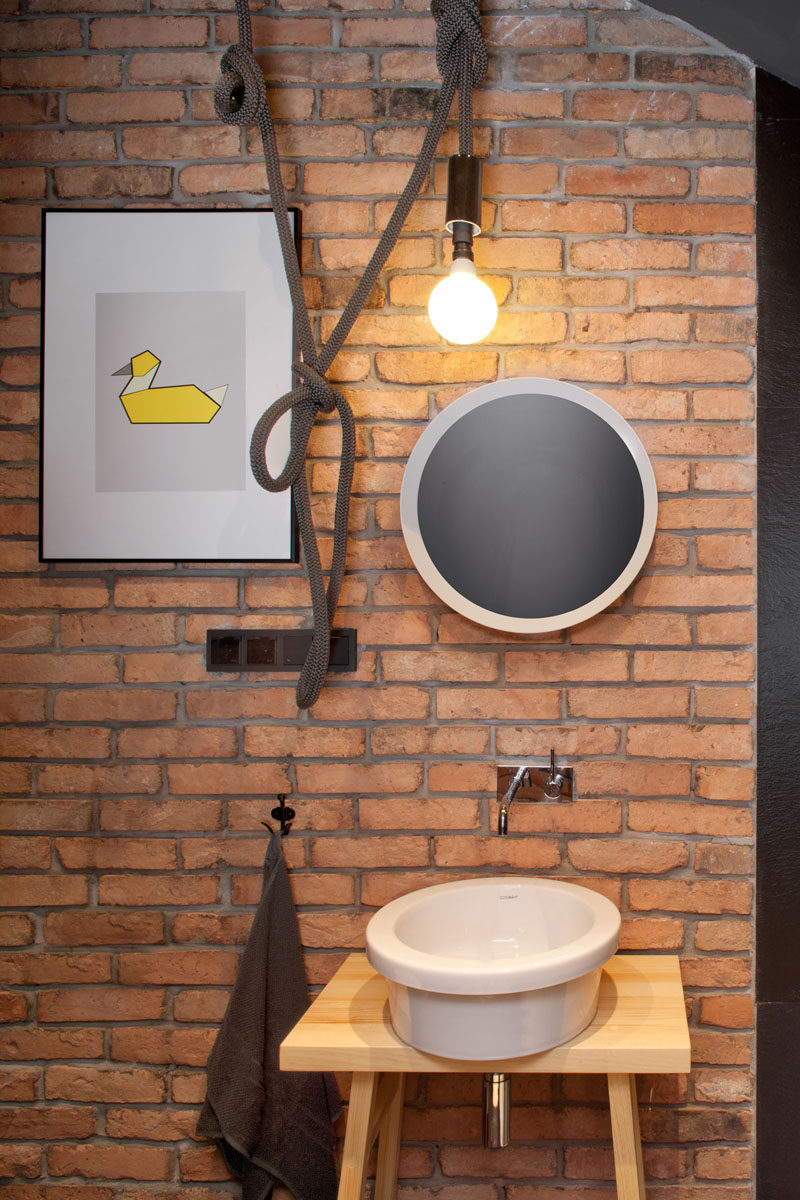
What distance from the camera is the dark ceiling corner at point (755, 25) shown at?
1347 millimetres

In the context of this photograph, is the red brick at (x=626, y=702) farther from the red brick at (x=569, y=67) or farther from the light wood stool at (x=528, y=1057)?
the red brick at (x=569, y=67)

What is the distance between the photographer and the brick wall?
1.44m

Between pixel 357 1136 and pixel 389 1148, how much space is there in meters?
0.27

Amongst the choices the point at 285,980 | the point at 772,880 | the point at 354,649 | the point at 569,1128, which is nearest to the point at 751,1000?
the point at 772,880

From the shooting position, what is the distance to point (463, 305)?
1.27m

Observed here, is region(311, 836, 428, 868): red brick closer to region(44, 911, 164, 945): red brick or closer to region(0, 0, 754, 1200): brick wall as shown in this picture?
region(0, 0, 754, 1200): brick wall

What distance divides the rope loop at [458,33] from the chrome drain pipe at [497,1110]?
1654 millimetres

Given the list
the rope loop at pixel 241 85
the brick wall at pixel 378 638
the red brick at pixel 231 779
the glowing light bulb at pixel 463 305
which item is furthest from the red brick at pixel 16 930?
the rope loop at pixel 241 85

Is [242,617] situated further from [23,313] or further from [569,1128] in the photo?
[569,1128]

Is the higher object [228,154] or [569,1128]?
[228,154]

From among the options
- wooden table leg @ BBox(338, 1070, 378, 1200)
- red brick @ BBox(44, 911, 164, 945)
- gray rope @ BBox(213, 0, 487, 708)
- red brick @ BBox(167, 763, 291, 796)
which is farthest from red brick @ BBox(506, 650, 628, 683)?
red brick @ BBox(44, 911, 164, 945)

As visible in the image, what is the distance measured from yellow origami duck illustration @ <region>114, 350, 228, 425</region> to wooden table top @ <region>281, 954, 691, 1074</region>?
104cm

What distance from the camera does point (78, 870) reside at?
147cm

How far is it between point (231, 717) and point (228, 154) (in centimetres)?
106
